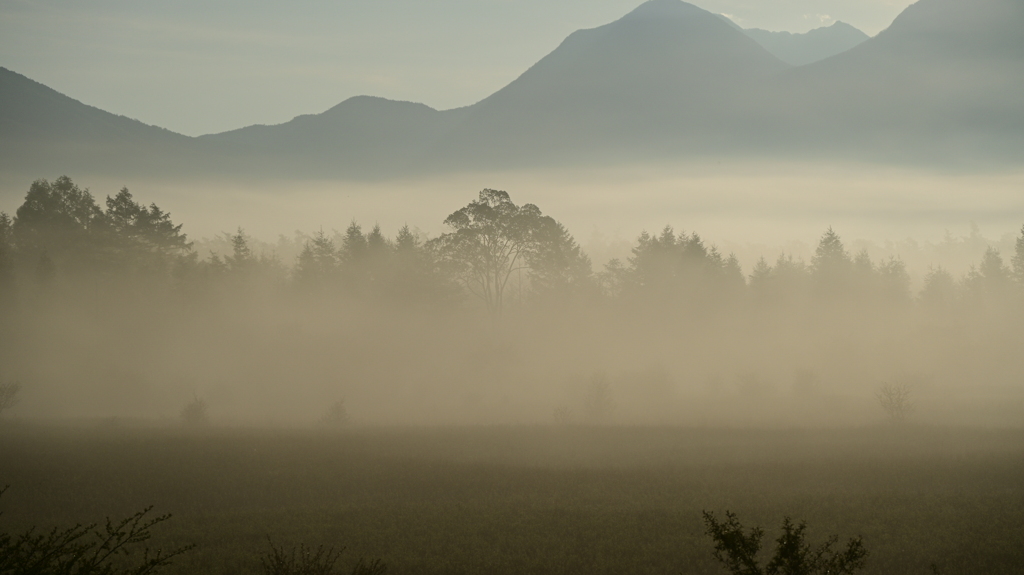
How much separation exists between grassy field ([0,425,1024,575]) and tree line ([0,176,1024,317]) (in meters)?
29.8

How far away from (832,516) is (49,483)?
974 inches

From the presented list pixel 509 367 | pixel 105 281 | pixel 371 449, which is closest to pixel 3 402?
pixel 371 449

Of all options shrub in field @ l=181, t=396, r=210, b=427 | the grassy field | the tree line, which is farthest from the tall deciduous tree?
the grassy field

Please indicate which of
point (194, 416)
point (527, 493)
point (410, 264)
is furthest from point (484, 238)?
point (527, 493)

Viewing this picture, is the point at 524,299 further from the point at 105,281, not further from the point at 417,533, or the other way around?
the point at 417,533

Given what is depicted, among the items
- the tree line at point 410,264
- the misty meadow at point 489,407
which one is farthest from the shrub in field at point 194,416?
→ the tree line at point 410,264

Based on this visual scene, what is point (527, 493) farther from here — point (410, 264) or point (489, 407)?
point (410, 264)

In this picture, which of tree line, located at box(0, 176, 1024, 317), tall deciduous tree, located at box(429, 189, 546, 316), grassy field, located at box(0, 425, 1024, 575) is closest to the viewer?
grassy field, located at box(0, 425, 1024, 575)

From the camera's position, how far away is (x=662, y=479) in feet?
74.9

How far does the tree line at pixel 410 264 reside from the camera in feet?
196

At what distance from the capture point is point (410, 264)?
6359 centimetres

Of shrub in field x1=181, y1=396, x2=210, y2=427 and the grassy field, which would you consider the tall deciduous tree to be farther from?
the grassy field

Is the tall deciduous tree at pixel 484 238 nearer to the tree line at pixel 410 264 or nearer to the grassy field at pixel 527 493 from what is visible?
the tree line at pixel 410 264

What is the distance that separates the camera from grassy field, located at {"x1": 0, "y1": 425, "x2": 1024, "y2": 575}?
1546 centimetres
